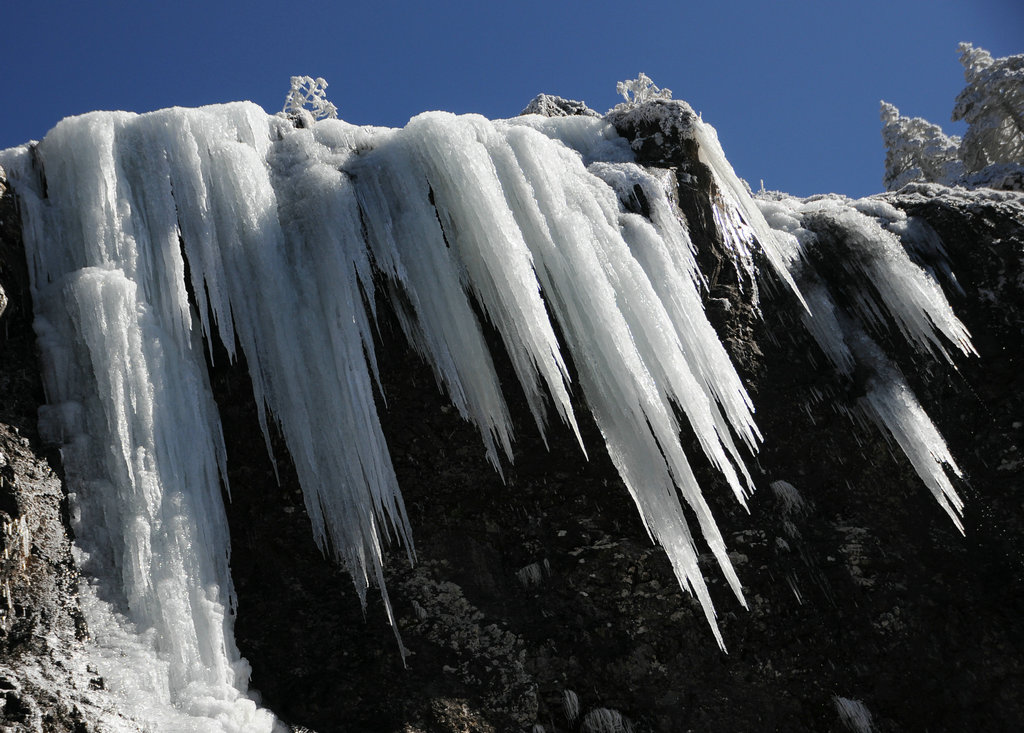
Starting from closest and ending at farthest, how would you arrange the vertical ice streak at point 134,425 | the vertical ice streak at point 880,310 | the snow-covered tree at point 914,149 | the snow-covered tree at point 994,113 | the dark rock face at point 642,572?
the vertical ice streak at point 134,425
the dark rock face at point 642,572
the vertical ice streak at point 880,310
the snow-covered tree at point 994,113
the snow-covered tree at point 914,149

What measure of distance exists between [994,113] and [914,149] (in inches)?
100

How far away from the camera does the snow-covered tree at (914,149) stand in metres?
19.2

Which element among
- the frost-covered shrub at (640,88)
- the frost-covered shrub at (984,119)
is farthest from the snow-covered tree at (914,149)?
the frost-covered shrub at (640,88)

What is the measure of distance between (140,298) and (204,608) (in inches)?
80.4

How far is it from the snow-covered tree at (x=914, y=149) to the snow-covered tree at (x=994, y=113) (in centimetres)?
128

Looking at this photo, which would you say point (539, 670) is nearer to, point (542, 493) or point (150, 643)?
point (542, 493)

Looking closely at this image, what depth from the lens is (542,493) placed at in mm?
5961

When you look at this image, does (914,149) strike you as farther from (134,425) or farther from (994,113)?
(134,425)

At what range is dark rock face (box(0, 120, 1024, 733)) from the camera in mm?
5168

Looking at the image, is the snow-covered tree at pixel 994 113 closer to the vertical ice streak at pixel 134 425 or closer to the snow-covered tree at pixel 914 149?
the snow-covered tree at pixel 914 149

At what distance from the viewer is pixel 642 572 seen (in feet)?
19.3

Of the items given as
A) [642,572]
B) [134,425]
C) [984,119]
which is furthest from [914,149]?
[134,425]

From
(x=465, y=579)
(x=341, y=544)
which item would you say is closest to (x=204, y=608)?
(x=341, y=544)

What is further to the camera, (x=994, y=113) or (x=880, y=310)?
(x=994, y=113)
